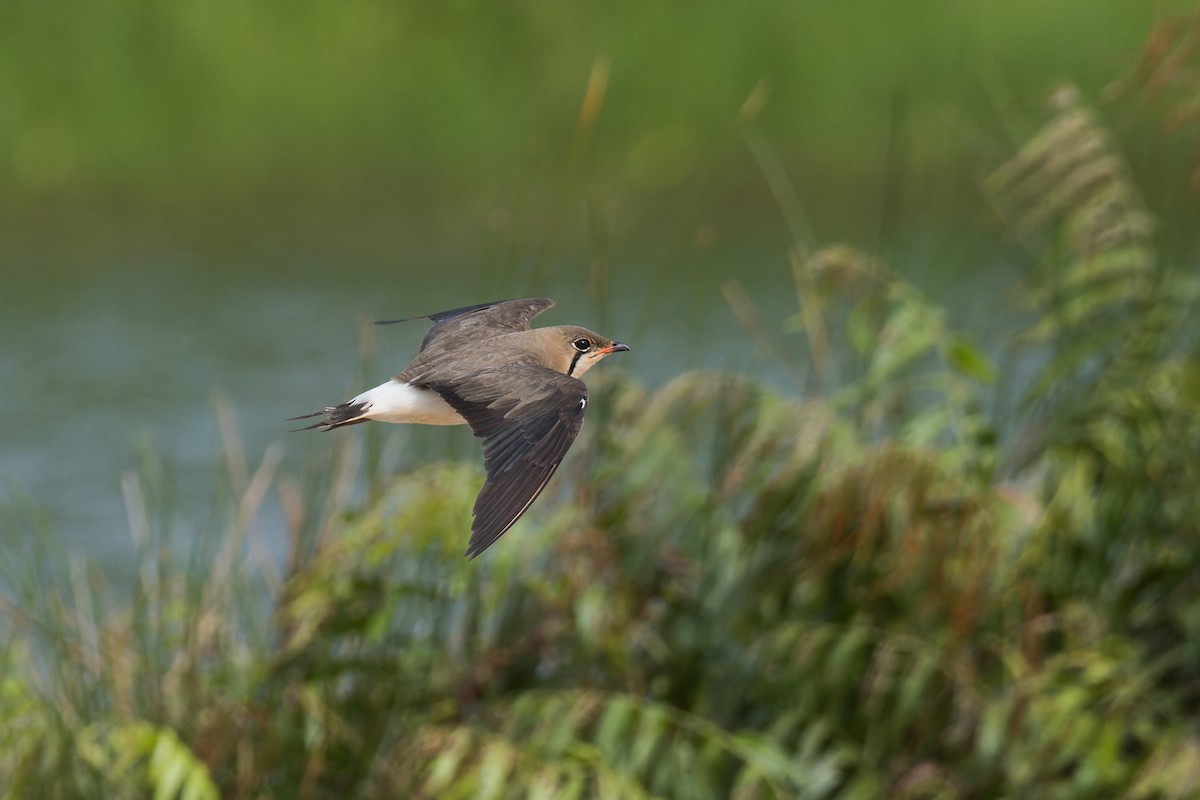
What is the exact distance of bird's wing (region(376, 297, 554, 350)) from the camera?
5.64ft

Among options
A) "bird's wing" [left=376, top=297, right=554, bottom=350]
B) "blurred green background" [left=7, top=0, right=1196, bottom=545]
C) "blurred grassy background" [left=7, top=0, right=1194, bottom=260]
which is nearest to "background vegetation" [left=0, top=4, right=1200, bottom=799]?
"bird's wing" [left=376, top=297, right=554, bottom=350]

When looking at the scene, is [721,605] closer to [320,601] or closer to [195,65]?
[320,601]

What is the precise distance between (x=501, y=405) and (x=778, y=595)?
1656mm

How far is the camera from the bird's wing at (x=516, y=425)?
126 centimetres

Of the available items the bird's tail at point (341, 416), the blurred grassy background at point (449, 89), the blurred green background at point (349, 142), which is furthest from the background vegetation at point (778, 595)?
the blurred grassy background at point (449, 89)

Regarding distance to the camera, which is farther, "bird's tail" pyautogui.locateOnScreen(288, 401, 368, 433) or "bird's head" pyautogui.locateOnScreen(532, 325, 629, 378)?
"bird's head" pyautogui.locateOnScreen(532, 325, 629, 378)

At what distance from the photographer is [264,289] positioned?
6746mm

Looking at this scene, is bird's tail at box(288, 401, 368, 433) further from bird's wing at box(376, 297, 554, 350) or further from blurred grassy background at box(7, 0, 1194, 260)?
blurred grassy background at box(7, 0, 1194, 260)

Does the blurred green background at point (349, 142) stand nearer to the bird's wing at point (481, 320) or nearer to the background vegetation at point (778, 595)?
the background vegetation at point (778, 595)

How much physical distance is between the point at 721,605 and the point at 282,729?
0.66m

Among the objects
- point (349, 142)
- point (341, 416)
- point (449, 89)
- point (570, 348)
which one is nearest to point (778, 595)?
point (570, 348)

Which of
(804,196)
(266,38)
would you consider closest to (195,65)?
(266,38)

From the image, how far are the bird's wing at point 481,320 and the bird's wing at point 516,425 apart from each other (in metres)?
0.27

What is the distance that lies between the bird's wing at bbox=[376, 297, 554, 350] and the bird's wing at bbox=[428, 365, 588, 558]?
269 mm
